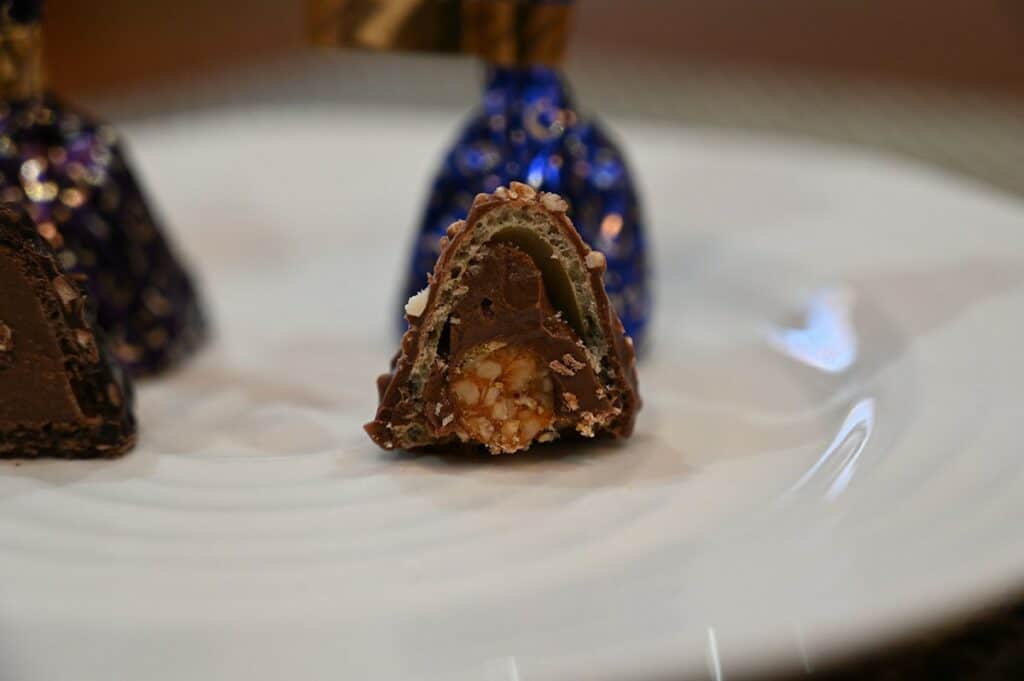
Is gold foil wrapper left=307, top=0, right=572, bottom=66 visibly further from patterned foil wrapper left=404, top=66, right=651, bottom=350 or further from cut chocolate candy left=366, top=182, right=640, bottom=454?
cut chocolate candy left=366, top=182, right=640, bottom=454

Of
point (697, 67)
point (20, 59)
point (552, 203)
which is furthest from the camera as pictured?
point (697, 67)

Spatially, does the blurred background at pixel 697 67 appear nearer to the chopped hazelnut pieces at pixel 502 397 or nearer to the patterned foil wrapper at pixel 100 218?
the patterned foil wrapper at pixel 100 218

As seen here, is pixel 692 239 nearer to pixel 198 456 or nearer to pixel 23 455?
pixel 198 456

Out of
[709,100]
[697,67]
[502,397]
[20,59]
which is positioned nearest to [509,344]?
[502,397]

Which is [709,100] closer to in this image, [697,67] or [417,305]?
[697,67]

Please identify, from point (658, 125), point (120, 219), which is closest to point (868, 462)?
point (120, 219)

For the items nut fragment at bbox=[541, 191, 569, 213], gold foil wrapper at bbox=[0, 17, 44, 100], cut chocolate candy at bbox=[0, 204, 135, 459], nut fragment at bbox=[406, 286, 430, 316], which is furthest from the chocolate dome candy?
nut fragment at bbox=[541, 191, 569, 213]
